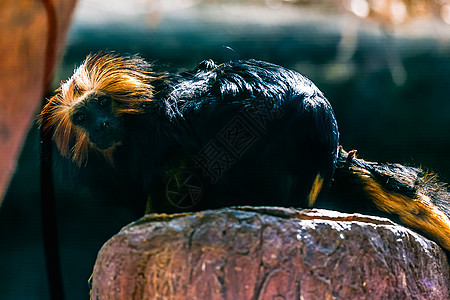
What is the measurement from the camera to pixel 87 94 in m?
1.33

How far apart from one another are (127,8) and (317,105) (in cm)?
74

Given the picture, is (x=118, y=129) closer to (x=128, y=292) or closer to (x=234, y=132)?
(x=234, y=132)

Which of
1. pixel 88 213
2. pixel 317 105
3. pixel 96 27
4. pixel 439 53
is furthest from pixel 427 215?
pixel 96 27

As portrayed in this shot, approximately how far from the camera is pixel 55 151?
1383 millimetres

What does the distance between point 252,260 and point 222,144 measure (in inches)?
18.4

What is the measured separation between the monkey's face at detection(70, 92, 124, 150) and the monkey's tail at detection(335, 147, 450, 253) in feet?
2.28

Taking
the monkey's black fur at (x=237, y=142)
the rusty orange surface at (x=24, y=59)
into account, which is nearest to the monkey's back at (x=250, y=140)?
the monkey's black fur at (x=237, y=142)

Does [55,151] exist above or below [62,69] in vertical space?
below

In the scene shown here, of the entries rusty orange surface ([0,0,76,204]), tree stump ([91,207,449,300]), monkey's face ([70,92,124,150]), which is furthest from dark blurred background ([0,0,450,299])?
tree stump ([91,207,449,300])

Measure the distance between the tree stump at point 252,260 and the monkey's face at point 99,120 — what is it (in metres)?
0.44

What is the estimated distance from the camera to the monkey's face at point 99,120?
1.27m

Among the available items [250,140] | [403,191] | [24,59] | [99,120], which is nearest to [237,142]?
[250,140]

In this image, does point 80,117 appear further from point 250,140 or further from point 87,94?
point 250,140

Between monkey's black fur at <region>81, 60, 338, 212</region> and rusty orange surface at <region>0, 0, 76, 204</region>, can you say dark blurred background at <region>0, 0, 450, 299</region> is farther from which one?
monkey's black fur at <region>81, 60, 338, 212</region>
